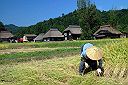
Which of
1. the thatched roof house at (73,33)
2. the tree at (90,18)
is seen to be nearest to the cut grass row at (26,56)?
the tree at (90,18)

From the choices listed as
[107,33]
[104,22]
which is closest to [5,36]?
[104,22]

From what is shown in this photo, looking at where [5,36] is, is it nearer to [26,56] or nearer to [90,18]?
[90,18]

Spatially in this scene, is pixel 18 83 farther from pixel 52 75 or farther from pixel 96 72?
pixel 96 72

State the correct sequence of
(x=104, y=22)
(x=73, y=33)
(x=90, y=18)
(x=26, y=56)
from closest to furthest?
(x=26, y=56) → (x=90, y=18) → (x=73, y=33) → (x=104, y=22)

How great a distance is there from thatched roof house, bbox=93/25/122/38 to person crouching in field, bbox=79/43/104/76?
159 ft

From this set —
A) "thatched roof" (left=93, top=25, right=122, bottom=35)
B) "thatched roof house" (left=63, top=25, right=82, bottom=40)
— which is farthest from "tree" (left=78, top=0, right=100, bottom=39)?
"thatched roof house" (left=63, top=25, right=82, bottom=40)

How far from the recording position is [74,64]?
389 inches

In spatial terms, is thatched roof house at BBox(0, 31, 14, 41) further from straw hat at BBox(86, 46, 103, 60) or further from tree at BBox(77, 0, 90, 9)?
straw hat at BBox(86, 46, 103, 60)

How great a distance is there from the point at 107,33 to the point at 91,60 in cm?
4991

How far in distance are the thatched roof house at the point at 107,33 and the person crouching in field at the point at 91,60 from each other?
4859 centimetres

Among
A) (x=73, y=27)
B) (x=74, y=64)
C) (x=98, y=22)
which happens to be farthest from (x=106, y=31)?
(x=74, y=64)

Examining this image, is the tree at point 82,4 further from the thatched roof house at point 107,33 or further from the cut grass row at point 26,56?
the cut grass row at point 26,56

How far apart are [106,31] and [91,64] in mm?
49215

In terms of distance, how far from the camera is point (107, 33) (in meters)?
58.0
